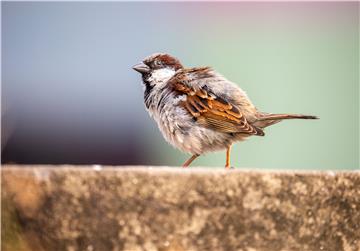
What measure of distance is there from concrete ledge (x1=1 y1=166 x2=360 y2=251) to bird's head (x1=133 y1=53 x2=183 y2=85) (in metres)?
2.61

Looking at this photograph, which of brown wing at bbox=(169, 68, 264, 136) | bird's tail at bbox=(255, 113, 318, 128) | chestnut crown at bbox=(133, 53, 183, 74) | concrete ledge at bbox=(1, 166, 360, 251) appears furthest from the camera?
chestnut crown at bbox=(133, 53, 183, 74)

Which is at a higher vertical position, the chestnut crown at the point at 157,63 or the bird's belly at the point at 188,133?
the chestnut crown at the point at 157,63

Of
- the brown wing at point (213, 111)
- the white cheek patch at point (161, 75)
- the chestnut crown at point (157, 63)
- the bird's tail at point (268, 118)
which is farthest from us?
the chestnut crown at point (157, 63)

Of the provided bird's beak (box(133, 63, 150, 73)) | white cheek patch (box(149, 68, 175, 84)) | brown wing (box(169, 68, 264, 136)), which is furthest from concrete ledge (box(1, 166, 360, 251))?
bird's beak (box(133, 63, 150, 73))

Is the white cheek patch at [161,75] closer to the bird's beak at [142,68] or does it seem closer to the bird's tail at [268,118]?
the bird's beak at [142,68]

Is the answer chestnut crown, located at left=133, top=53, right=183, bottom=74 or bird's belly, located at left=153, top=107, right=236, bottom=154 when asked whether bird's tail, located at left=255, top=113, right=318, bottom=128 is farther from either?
chestnut crown, located at left=133, top=53, right=183, bottom=74

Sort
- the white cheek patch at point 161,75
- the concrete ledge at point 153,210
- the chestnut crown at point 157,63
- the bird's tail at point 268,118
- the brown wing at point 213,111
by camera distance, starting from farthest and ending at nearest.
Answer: the chestnut crown at point 157,63 → the white cheek patch at point 161,75 → the bird's tail at point 268,118 → the brown wing at point 213,111 → the concrete ledge at point 153,210

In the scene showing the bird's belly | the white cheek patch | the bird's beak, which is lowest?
the bird's belly

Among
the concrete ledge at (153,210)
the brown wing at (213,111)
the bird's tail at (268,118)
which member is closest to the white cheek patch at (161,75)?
the brown wing at (213,111)

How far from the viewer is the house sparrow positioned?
3936mm

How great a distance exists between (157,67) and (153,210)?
2.77 m

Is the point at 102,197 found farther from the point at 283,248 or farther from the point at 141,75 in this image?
the point at 141,75

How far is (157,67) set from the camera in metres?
4.45

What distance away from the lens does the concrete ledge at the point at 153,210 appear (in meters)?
1.71
